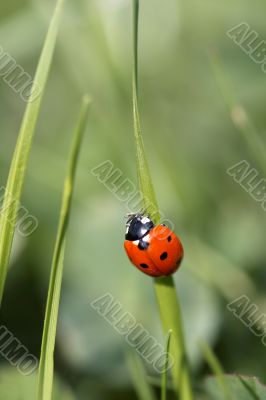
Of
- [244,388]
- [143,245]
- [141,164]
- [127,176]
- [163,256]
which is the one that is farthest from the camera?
[127,176]

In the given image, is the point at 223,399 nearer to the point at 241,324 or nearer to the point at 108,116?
the point at 241,324

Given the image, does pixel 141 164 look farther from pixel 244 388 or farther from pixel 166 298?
pixel 244 388

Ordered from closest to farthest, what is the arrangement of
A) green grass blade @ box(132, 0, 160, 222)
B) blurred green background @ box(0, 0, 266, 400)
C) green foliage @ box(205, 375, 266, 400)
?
1. green grass blade @ box(132, 0, 160, 222)
2. green foliage @ box(205, 375, 266, 400)
3. blurred green background @ box(0, 0, 266, 400)

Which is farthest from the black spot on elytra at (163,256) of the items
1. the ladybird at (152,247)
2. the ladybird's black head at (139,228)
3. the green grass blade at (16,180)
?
the green grass blade at (16,180)

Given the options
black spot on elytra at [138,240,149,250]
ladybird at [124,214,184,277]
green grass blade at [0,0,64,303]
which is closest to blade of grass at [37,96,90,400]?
green grass blade at [0,0,64,303]

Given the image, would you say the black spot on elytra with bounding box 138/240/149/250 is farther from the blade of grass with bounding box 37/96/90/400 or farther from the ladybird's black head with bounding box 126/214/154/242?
the blade of grass with bounding box 37/96/90/400

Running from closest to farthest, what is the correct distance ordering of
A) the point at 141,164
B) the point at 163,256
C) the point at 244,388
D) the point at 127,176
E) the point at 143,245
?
the point at 141,164
the point at 244,388
the point at 163,256
the point at 143,245
the point at 127,176

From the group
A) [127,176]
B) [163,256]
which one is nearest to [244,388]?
[163,256]
